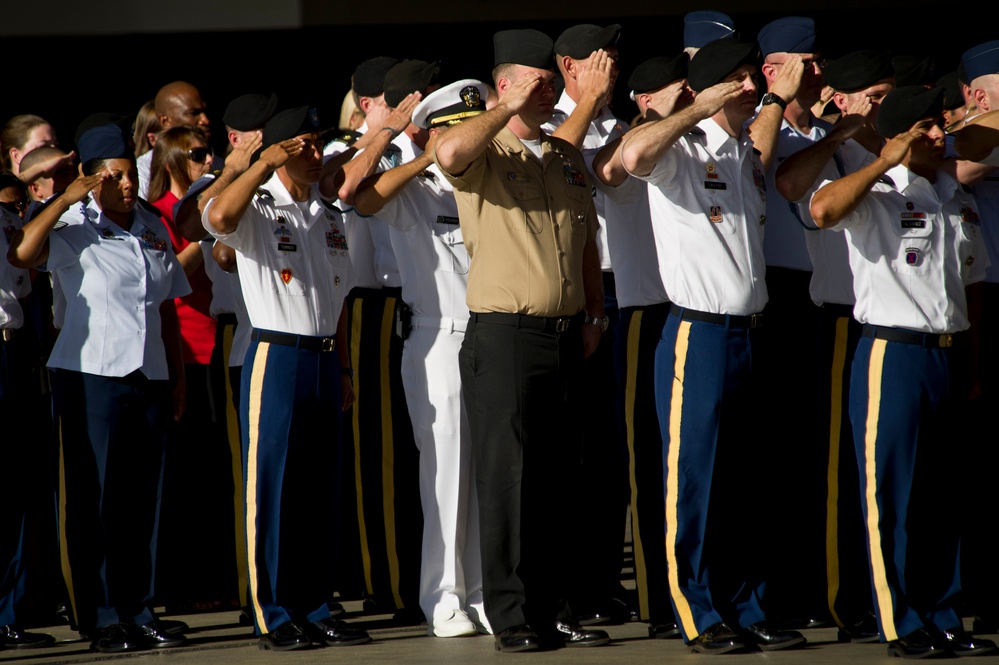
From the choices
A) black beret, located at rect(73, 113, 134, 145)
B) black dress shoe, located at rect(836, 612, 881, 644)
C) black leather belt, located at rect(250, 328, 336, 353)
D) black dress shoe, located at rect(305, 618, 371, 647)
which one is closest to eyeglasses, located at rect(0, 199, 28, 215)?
black beret, located at rect(73, 113, 134, 145)

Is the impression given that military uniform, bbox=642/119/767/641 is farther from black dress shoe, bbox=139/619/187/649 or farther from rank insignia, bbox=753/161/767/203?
black dress shoe, bbox=139/619/187/649

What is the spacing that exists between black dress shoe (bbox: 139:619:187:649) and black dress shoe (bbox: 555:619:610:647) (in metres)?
1.30

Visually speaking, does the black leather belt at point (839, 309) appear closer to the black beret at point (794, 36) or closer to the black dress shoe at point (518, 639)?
the black beret at point (794, 36)

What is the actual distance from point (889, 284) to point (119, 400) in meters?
2.56

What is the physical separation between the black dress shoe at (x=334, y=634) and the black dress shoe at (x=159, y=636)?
Result: 0.50 metres

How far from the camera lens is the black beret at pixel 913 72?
4781 mm

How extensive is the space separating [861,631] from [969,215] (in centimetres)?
137

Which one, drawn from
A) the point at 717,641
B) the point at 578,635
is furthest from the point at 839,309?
the point at 578,635

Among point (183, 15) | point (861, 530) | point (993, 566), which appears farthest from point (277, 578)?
point (183, 15)

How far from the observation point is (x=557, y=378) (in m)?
4.39

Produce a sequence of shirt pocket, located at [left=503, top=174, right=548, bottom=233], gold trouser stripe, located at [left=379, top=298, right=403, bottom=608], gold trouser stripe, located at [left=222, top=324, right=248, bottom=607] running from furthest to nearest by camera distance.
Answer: gold trouser stripe, located at [left=222, top=324, right=248, bottom=607], gold trouser stripe, located at [left=379, top=298, right=403, bottom=608], shirt pocket, located at [left=503, top=174, right=548, bottom=233]

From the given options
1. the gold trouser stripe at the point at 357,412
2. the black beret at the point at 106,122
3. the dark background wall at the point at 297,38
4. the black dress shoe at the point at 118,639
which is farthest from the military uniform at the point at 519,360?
the dark background wall at the point at 297,38

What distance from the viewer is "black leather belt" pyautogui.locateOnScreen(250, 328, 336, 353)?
461 centimetres

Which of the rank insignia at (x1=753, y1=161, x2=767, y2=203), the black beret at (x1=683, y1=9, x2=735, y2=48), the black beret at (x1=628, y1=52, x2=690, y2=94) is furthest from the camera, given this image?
the black beret at (x1=683, y1=9, x2=735, y2=48)
